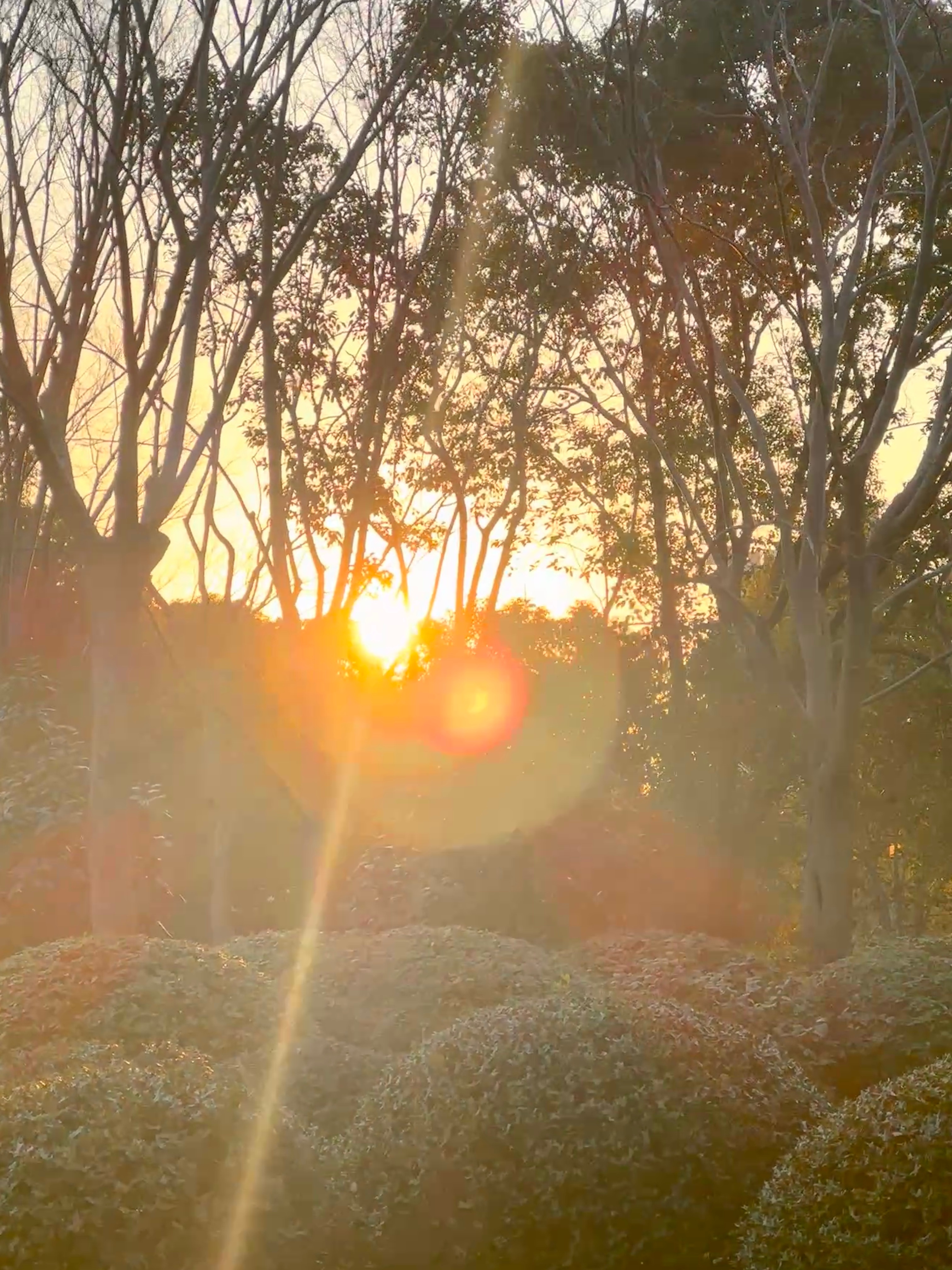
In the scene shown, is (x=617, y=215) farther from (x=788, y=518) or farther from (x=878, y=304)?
(x=788, y=518)

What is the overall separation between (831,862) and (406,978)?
4670mm

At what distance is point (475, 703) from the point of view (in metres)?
20.3

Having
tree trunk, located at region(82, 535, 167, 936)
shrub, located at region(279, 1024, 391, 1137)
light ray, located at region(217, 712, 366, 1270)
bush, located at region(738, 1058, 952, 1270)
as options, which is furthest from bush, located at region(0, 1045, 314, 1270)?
tree trunk, located at region(82, 535, 167, 936)

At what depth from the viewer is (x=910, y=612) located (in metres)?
16.6

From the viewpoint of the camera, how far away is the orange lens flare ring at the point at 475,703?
18.3 meters

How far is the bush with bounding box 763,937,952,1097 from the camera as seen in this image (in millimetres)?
5984

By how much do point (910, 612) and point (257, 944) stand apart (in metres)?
11.1

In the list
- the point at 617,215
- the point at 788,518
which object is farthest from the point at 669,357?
the point at 788,518

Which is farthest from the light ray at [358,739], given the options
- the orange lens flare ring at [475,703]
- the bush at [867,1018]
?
the orange lens flare ring at [475,703]

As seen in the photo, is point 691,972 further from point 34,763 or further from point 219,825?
point 219,825

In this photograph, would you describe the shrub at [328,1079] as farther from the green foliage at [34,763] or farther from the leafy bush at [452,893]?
the green foliage at [34,763]

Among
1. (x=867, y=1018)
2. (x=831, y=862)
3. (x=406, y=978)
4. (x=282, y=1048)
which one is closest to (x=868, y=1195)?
(x=867, y=1018)

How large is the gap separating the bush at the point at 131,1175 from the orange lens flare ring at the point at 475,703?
526 inches

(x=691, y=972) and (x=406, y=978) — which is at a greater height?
(x=406, y=978)
